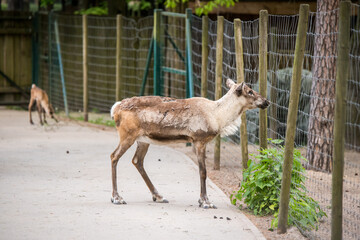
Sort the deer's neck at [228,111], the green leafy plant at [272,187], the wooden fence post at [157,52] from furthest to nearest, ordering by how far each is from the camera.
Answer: the wooden fence post at [157,52] < the deer's neck at [228,111] < the green leafy plant at [272,187]

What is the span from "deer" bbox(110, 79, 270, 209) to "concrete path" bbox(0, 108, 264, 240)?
412 millimetres

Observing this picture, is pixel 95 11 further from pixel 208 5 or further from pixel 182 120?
pixel 182 120

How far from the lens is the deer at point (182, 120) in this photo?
7.84 m

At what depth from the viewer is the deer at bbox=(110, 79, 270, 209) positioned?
7.84 metres

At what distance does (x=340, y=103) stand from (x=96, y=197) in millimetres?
3650

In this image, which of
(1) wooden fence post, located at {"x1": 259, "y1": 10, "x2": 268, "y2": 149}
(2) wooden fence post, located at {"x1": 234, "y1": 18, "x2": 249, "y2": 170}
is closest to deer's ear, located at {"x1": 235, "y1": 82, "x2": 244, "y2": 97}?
(1) wooden fence post, located at {"x1": 259, "y1": 10, "x2": 268, "y2": 149}

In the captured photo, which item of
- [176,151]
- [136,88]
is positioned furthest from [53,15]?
[176,151]

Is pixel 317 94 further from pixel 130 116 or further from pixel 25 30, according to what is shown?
pixel 25 30

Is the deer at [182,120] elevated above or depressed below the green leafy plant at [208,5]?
below

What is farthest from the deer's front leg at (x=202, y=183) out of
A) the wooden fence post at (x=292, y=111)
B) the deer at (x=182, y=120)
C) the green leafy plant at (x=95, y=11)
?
the green leafy plant at (x=95, y=11)

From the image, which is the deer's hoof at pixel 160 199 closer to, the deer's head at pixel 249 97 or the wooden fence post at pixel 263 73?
the wooden fence post at pixel 263 73

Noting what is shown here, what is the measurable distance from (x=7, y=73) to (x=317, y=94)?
10.5 m

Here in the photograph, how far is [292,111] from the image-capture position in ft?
21.3

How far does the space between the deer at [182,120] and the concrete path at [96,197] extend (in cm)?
41
